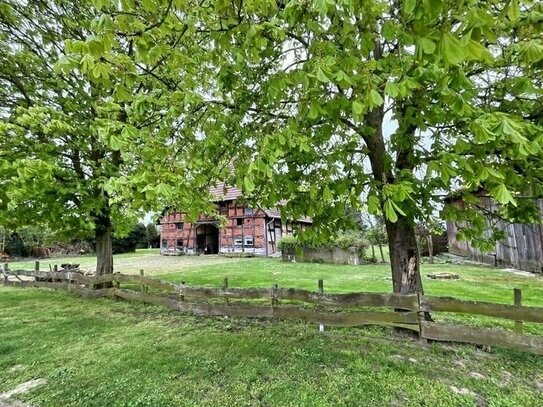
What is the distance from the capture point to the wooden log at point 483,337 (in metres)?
4.51

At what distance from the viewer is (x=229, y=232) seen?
28.8 meters

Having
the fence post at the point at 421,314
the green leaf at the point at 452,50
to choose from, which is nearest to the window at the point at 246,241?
the fence post at the point at 421,314

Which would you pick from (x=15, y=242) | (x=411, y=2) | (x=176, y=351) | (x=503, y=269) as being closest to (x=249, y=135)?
(x=411, y=2)

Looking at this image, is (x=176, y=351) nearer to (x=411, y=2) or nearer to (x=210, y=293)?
(x=210, y=293)

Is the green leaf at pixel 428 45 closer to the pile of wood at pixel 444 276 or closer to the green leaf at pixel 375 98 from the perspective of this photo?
the green leaf at pixel 375 98

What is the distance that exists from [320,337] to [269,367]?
1442mm

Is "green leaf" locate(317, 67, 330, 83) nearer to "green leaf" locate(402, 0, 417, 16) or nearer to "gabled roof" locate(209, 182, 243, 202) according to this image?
"green leaf" locate(402, 0, 417, 16)

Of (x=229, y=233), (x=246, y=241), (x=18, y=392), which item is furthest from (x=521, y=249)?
(x=229, y=233)

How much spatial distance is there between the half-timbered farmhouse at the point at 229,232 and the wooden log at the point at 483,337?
18.9m

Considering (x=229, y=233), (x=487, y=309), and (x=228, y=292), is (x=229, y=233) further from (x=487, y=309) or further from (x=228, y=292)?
(x=487, y=309)

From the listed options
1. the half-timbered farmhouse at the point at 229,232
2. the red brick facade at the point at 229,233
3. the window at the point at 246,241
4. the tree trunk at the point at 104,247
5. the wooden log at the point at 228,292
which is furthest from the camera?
the window at the point at 246,241

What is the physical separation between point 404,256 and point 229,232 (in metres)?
24.2

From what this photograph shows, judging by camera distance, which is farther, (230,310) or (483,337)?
(230,310)

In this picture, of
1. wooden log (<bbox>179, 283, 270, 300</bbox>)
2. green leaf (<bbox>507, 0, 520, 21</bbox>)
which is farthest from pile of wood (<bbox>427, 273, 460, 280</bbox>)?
green leaf (<bbox>507, 0, 520, 21</bbox>)
